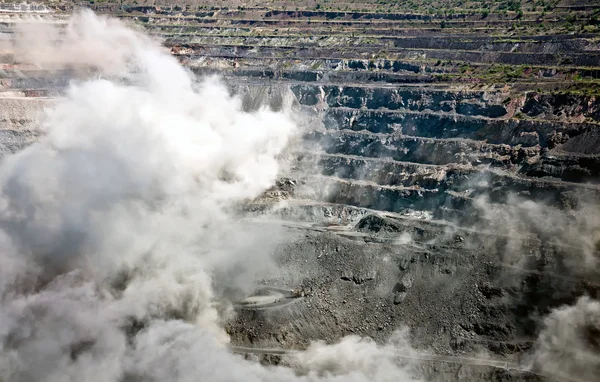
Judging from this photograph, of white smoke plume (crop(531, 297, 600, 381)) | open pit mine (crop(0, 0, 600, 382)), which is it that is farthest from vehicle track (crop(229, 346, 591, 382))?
white smoke plume (crop(531, 297, 600, 381))

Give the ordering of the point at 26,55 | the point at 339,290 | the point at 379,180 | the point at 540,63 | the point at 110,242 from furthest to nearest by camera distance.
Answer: the point at 26,55 → the point at 540,63 → the point at 379,180 → the point at 110,242 → the point at 339,290

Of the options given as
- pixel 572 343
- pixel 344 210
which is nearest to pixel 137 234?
pixel 344 210

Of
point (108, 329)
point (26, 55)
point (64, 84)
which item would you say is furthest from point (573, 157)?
point (26, 55)

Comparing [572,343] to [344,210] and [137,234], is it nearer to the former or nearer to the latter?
[344,210]

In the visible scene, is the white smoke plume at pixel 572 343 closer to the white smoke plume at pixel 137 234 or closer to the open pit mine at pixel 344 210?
the open pit mine at pixel 344 210

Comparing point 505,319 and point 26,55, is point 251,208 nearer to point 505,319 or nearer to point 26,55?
point 505,319

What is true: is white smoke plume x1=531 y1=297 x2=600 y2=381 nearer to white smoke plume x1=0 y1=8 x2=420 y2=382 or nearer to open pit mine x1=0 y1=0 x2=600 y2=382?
open pit mine x1=0 y1=0 x2=600 y2=382
